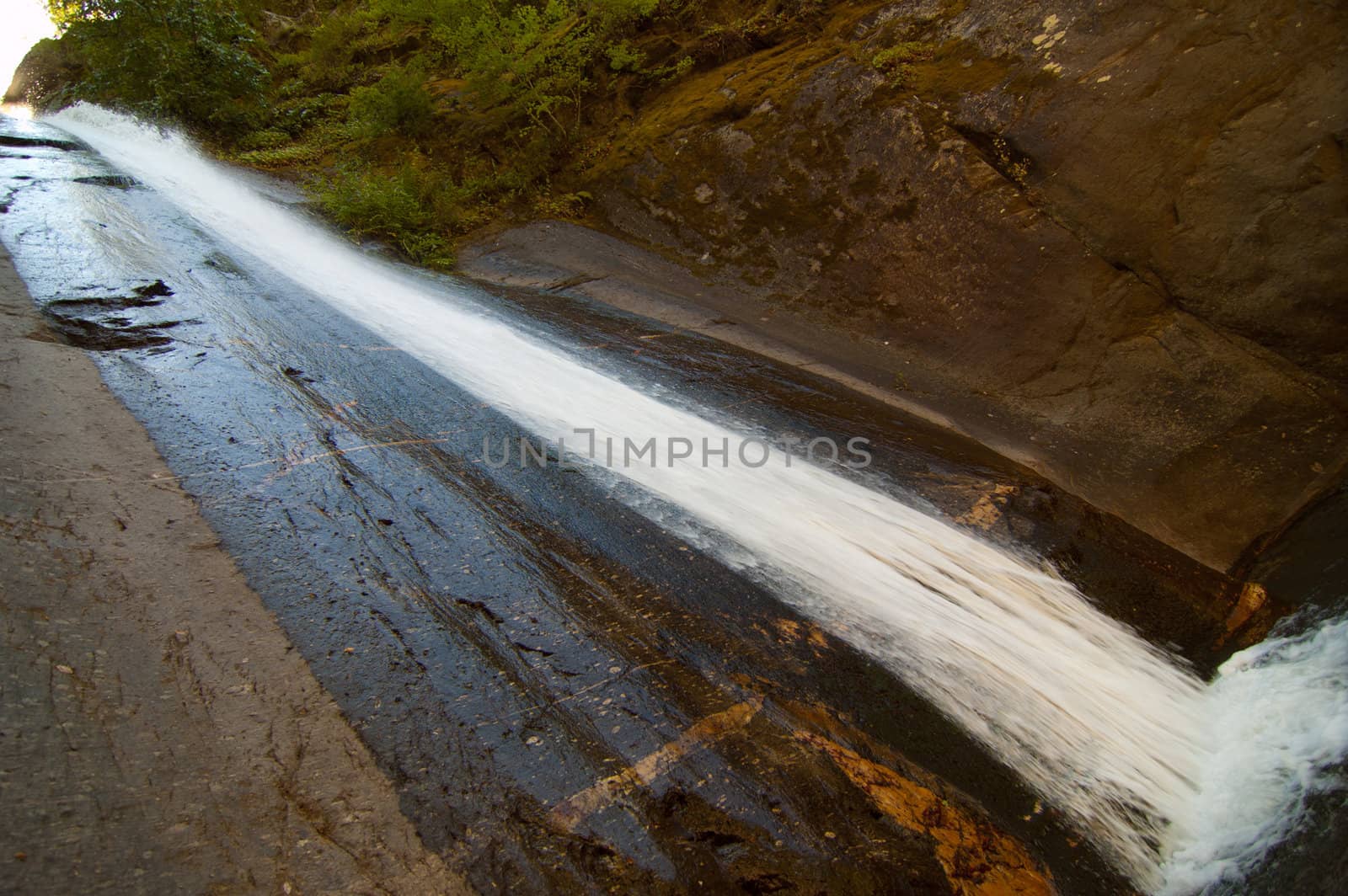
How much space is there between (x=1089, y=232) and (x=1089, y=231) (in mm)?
15

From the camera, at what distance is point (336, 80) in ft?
47.8

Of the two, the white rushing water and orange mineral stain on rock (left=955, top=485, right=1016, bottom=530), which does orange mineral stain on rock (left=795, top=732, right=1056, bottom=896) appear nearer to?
the white rushing water

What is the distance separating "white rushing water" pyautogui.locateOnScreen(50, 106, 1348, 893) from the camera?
2783mm

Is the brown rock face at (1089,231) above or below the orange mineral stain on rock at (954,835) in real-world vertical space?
above

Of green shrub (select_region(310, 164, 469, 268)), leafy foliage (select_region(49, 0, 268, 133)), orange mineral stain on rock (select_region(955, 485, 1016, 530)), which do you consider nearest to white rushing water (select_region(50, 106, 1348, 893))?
orange mineral stain on rock (select_region(955, 485, 1016, 530))

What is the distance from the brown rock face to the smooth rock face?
0.02m

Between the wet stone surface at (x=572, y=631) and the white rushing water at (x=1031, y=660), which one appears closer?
the wet stone surface at (x=572, y=631)

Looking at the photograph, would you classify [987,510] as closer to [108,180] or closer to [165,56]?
[108,180]

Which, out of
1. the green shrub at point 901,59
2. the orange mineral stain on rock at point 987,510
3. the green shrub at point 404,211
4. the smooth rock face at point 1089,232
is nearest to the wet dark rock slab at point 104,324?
the green shrub at point 404,211

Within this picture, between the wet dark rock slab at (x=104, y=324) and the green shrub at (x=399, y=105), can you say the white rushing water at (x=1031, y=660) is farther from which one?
the green shrub at (x=399, y=105)

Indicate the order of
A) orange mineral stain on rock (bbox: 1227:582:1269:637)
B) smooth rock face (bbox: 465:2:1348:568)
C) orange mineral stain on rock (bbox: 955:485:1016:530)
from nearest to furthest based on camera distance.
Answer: orange mineral stain on rock (bbox: 1227:582:1269:637) < orange mineral stain on rock (bbox: 955:485:1016:530) < smooth rock face (bbox: 465:2:1348:568)

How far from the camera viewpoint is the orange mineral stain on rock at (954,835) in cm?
233

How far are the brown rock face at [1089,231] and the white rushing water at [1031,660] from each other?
5.57 feet

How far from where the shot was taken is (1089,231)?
19.5 ft
